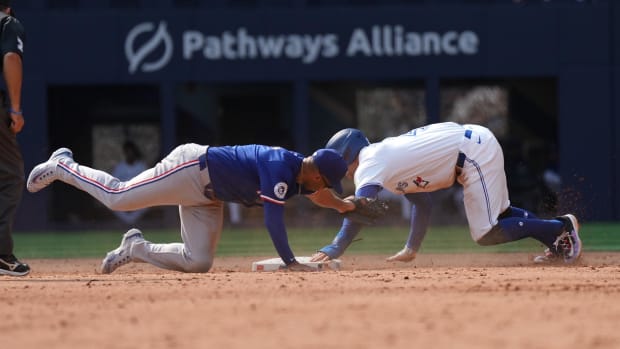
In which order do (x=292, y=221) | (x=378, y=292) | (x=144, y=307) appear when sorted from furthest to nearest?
(x=292, y=221) < (x=378, y=292) < (x=144, y=307)

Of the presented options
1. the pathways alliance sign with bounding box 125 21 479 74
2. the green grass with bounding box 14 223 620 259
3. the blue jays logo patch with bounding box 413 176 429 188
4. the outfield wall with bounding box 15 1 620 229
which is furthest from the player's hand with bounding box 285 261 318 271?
the pathways alliance sign with bounding box 125 21 479 74

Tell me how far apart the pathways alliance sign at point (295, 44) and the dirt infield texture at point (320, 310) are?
972cm

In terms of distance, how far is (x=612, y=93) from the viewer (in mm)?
18188

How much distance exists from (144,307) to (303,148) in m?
12.0

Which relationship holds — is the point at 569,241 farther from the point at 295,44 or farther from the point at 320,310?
the point at 295,44

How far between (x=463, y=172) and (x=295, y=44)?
934cm

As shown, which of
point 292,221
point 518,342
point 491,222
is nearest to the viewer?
point 518,342

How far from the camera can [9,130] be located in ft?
27.4

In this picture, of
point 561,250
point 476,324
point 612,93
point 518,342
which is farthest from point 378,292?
point 612,93

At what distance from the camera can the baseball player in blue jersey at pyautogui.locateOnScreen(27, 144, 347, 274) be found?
824 cm

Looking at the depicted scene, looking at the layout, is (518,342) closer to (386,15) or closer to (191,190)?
(191,190)

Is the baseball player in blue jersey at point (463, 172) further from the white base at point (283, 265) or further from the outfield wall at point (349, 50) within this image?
the outfield wall at point (349, 50)

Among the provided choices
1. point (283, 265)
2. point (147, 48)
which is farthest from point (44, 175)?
Result: point (147, 48)

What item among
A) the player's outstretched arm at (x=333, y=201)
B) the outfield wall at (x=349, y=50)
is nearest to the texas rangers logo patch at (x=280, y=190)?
the player's outstretched arm at (x=333, y=201)
